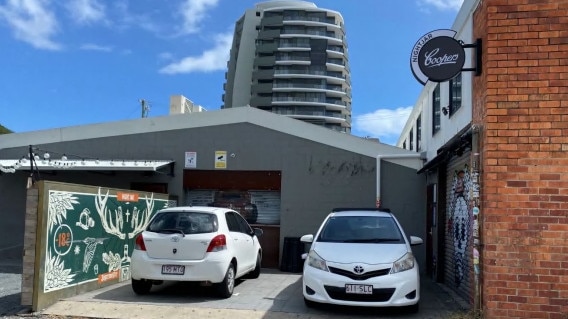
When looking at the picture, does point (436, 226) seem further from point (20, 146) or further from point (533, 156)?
point (20, 146)

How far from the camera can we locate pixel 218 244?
8.49m

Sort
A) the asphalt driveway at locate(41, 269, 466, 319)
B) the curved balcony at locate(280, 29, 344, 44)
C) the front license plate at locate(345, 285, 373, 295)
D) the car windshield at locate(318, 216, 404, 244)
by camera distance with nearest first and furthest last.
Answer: the front license plate at locate(345, 285, 373, 295) < the asphalt driveway at locate(41, 269, 466, 319) < the car windshield at locate(318, 216, 404, 244) < the curved balcony at locate(280, 29, 344, 44)

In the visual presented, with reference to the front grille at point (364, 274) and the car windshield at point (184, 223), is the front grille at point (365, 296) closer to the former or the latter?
the front grille at point (364, 274)

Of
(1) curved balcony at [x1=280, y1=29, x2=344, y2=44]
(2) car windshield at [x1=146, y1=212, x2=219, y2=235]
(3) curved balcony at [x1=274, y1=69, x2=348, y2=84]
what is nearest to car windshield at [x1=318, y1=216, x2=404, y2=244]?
(2) car windshield at [x1=146, y1=212, x2=219, y2=235]

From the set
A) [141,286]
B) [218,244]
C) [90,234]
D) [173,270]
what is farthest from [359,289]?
[90,234]

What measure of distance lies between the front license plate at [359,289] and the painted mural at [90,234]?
4.49 m

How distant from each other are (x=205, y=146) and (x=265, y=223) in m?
2.65

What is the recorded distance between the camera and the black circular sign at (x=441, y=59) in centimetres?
744

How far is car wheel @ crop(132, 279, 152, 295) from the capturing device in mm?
8705

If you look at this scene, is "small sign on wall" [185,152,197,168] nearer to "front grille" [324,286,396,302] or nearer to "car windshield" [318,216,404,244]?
"car windshield" [318,216,404,244]

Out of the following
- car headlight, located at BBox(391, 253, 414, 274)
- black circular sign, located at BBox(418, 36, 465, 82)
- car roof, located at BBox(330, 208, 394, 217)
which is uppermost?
black circular sign, located at BBox(418, 36, 465, 82)

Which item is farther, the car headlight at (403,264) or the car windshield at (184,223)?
the car windshield at (184,223)

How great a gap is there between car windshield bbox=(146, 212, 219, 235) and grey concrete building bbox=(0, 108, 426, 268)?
14.2 ft

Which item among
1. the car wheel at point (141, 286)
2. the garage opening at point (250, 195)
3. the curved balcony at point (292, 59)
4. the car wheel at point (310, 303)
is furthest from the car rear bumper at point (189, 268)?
the curved balcony at point (292, 59)
